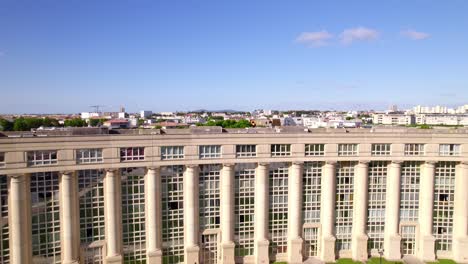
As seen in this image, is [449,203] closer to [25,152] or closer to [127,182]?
[127,182]

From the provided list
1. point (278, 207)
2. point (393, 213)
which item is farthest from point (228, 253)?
point (393, 213)

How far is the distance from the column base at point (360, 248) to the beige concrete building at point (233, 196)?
0.46 ft

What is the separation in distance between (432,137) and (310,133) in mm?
17173

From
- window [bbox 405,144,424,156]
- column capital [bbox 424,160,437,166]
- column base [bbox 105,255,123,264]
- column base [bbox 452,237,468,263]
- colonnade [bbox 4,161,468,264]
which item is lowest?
column base [bbox 452,237,468,263]

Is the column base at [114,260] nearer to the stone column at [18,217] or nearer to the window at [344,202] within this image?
the stone column at [18,217]

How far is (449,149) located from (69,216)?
50240 mm

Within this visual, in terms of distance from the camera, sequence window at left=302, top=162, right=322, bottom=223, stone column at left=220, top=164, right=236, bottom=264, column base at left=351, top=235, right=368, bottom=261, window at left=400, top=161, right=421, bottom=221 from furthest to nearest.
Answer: window at left=400, top=161, right=421, bottom=221, column base at left=351, top=235, right=368, bottom=261, window at left=302, top=162, right=322, bottom=223, stone column at left=220, top=164, right=236, bottom=264

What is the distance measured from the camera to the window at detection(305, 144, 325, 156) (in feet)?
154

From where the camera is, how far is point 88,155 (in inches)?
1610

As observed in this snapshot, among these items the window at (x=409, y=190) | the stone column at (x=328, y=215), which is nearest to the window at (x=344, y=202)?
the stone column at (x=328, y=215)

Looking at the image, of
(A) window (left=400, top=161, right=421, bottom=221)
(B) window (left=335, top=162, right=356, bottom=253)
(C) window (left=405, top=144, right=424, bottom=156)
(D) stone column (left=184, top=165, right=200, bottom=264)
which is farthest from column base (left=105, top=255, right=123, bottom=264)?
(C) window (left=405, top=144, right=424, bottom=156)

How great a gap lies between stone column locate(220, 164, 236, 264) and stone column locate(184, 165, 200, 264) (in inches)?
135

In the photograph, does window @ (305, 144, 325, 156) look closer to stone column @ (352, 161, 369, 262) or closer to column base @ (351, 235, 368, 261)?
stone column @ (352, 161, 369, 262)

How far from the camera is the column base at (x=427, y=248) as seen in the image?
1909 inches
